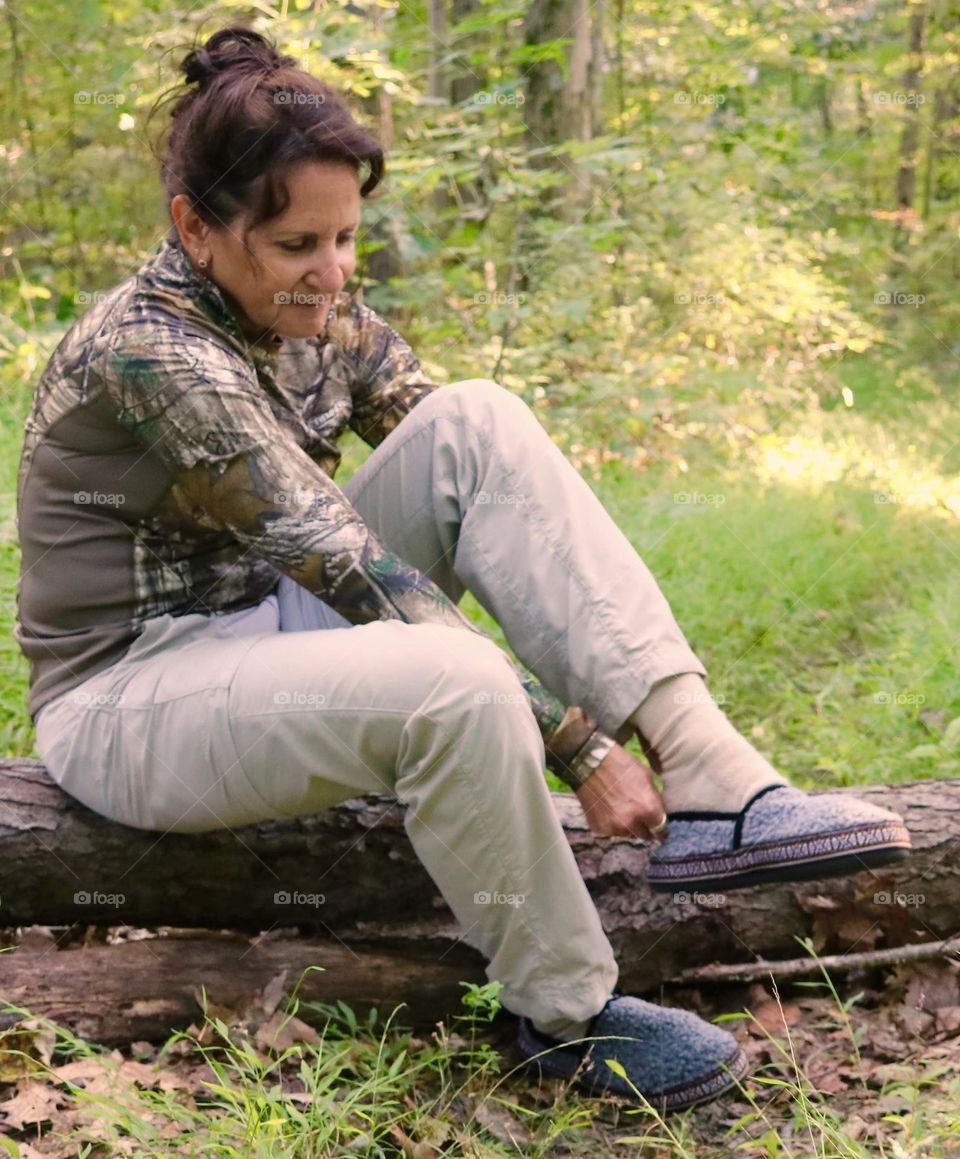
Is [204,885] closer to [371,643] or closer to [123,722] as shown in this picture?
[123,722]

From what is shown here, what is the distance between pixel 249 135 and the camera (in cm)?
187

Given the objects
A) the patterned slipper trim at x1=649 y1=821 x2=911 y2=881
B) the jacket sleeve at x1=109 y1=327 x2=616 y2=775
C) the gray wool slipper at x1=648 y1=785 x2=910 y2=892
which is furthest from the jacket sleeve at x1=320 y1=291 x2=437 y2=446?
the patterned slipper trim at x1=649 y1=821 x2=911 y2=881

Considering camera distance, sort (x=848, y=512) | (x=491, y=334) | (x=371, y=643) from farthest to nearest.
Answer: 1. (x=491, y=334)
2. (x=848, y=512)
3. (x=371, y=643)

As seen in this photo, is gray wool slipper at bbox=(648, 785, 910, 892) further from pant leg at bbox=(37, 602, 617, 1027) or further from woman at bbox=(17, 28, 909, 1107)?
pant leg at bbox=(37, 602, 617, 1027)

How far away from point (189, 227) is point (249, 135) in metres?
0.18

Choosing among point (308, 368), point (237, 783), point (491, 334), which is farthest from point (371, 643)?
point (491, 334)

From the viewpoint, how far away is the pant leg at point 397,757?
176 cm

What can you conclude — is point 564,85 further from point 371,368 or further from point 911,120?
point 911,120

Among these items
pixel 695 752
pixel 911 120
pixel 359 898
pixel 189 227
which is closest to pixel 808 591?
pixel 695 752

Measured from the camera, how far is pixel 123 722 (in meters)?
1.93

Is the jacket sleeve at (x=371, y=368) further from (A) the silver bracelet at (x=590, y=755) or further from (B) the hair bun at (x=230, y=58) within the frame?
(A) the silver bracelet at (x=590, y=755)

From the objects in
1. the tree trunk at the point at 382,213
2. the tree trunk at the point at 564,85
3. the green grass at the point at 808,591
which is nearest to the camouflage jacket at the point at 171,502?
the green grass at the point at 808,591

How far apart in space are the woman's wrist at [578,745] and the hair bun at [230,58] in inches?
46.4

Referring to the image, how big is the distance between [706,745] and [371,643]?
0.59m
